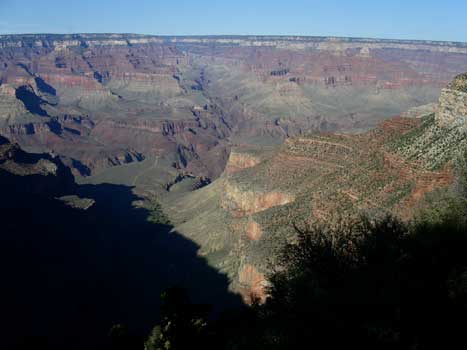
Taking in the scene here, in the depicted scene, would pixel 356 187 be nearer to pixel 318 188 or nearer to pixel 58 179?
pixel 318 188

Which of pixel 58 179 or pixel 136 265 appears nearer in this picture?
pixel 136 265

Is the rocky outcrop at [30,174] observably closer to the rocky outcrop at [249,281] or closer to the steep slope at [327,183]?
the steep slope at [327,183]

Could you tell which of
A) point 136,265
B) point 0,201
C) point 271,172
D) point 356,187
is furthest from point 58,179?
point 356,187

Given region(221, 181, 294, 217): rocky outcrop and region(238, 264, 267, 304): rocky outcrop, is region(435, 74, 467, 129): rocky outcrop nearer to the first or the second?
region(221, 181, 294, 217): rocky outcrop

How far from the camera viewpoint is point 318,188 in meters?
55.2

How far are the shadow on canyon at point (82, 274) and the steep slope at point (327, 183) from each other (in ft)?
14.5

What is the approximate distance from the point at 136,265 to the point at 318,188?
32.0 m

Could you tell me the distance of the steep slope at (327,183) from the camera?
4394 cm

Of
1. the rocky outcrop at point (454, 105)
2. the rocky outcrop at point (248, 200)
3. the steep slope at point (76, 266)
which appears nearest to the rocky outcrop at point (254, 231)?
the rocky outcrop at point (248, 200)

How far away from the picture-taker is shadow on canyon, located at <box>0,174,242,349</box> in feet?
169

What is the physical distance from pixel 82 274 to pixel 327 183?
3521 cm

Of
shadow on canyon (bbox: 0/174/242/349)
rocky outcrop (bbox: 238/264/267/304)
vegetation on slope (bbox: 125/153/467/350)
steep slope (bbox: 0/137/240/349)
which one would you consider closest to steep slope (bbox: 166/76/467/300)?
rocky outcrop (bbox: 238/264/267/304)

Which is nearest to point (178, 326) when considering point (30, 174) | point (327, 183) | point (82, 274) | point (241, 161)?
point (327, 183)

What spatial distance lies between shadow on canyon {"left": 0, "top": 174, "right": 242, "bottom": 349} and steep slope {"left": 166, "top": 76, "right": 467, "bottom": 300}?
14.5ft
